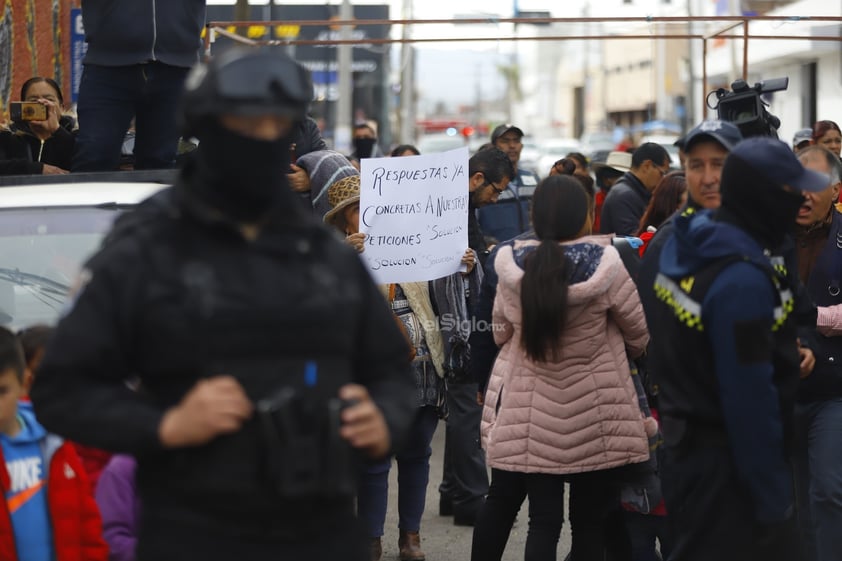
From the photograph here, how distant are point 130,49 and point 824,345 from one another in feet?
12.2

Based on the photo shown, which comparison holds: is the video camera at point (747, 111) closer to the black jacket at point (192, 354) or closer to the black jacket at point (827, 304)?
the black jacket at point (827, 304)

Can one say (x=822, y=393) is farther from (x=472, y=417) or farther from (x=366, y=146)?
(x=366, y=146)

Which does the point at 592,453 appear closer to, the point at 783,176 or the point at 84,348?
the point at 783,176

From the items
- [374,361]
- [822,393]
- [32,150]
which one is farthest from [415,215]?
[374,361]

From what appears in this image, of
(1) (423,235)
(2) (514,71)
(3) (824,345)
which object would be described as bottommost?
(3) (824,345)

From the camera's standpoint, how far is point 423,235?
6746mm

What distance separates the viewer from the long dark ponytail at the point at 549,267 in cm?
529

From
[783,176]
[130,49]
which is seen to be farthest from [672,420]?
[130,49]

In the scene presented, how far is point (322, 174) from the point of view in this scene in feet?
23.0

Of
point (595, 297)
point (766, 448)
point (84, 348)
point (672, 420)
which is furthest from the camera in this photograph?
point (595, 297)

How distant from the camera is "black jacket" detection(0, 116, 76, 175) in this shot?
6.81 m

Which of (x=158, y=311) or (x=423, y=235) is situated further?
(x=423, y=235)

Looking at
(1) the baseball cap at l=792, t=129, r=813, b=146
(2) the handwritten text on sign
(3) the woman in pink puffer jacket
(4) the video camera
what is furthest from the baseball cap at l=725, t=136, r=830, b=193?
(1) the baseball cap at l=792, t=129, r=813, b=146

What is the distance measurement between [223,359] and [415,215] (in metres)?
4.16
